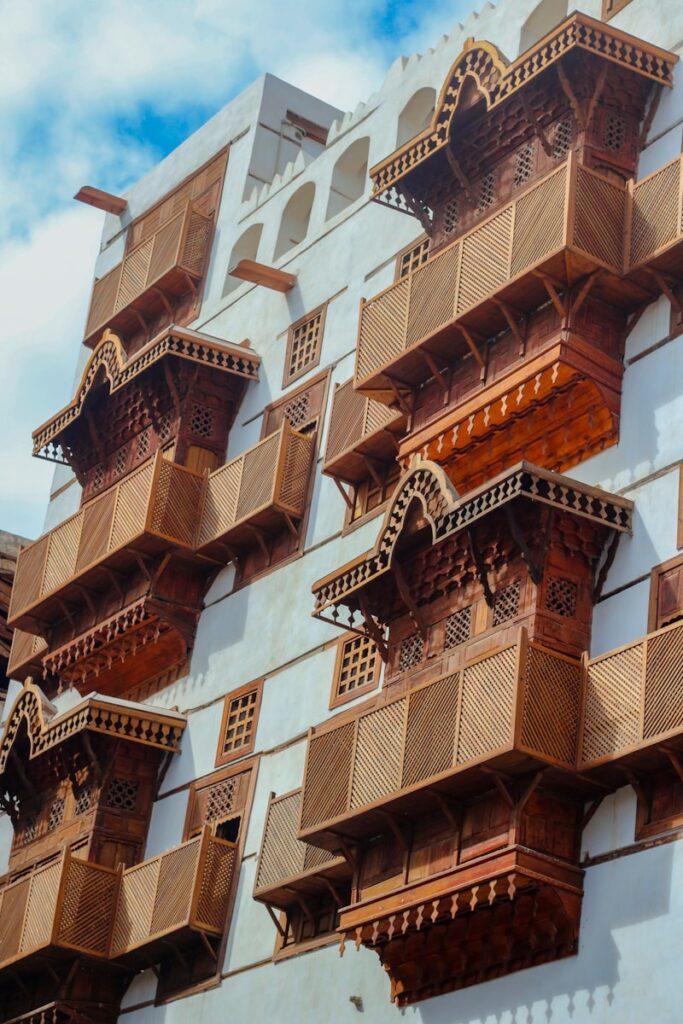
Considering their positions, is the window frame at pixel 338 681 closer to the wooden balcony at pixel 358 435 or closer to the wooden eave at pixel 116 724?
the wooden balcony at pixel 358 435

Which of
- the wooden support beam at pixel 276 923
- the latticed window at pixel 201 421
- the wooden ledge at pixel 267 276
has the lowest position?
the wooden support beam at pixel 276 923

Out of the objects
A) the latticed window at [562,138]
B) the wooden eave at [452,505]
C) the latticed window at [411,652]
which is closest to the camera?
the wooden eave at [452,505]

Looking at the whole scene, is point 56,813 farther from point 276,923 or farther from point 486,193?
point 486,193

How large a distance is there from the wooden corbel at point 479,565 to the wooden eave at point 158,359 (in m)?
9.53

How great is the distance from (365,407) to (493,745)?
26.6 ft

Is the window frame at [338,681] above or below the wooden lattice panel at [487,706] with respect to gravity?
above

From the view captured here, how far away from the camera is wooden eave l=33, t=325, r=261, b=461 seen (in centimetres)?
3097

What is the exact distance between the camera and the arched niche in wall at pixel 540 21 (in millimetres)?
27812

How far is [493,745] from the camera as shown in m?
20.2

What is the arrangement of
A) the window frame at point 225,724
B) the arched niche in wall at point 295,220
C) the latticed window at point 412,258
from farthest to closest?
the arched niche in wall at point 295,220
the latticed window at point 412,258
the window frame at point 225,724

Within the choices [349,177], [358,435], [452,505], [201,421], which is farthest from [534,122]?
[201,421]

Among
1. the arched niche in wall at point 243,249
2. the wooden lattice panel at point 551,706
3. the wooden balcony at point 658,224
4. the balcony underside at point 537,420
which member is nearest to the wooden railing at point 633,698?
the wooden lattice panel at point 551,706

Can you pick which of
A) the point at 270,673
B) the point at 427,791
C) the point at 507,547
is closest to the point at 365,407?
the point at 270,673

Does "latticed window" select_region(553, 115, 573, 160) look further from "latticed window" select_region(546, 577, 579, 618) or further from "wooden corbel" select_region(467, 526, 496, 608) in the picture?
"latticed window" select_region(546, 577, 579, 618)
